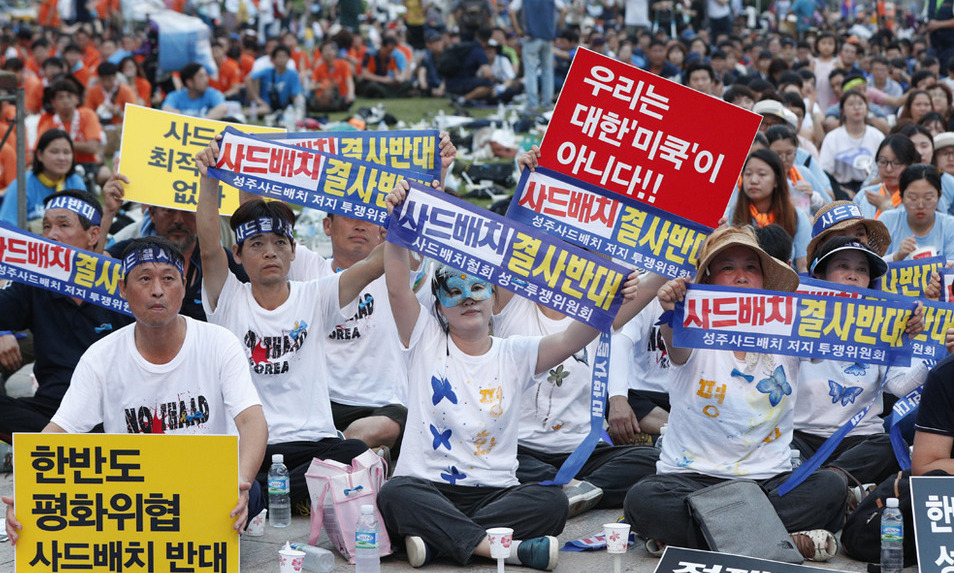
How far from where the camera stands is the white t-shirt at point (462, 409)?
18.7 feet

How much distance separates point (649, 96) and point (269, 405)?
2498mm

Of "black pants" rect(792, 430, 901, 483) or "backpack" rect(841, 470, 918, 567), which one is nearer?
"backpack" rect(841, 470, 918, 567)

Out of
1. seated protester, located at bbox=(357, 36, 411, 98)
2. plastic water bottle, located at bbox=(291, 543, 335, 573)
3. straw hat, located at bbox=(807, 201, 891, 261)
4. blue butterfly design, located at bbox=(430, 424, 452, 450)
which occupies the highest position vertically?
seated protester, located at bbox=(357, 36, 411, 98)

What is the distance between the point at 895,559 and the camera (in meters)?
5.27

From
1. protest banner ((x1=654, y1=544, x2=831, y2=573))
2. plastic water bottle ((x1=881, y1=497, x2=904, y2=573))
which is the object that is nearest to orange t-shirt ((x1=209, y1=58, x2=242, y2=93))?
protest banner ((x1=654, y1=544, x2=831, y2=573))

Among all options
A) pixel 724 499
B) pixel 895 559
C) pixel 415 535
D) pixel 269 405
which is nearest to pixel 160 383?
pixel 269 405

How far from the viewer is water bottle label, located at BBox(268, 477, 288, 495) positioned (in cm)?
Result: 611

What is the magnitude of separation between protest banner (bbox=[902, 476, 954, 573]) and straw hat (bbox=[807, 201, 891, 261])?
7.10ft

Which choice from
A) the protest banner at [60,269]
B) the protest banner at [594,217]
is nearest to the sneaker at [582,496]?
the protest banner at [594,217]

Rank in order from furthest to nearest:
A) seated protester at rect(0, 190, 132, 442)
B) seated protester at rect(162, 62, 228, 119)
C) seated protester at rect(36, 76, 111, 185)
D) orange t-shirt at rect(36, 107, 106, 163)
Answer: seated protester at rect(162, 62, 228, 119) → orange t-shirt at rect(36, 107, 106, 163) → seated protester at rect(36, 76, 111, 185) → seated protester at rect(0, 190, 132, 442)

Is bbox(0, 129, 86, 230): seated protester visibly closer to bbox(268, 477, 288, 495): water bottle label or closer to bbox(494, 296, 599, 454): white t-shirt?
bbox(268, 477, 288, 495): water bottle label

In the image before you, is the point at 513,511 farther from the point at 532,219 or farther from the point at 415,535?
the point at 532,219

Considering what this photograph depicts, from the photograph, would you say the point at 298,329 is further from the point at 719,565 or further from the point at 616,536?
the point at 719,565

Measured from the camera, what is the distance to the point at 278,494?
6.13m
